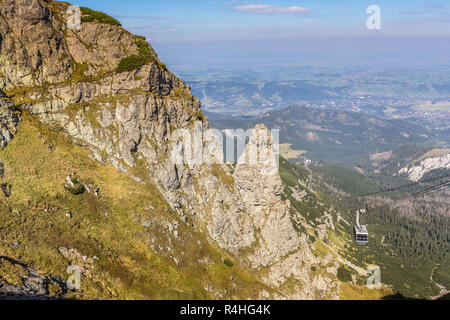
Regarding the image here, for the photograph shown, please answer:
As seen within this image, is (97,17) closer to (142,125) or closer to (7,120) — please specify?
(142,125)

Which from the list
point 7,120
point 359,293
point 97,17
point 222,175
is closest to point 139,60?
point 97,17

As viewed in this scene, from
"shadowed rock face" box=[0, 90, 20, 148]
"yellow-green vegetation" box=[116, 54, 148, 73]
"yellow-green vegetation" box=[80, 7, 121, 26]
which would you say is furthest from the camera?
"yellow-green vegetation" box=[80, 7, 121, 26]

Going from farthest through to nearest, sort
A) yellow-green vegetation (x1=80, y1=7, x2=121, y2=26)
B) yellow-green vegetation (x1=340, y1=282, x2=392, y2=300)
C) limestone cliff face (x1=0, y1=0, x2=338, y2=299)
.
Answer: yellow-green vegetation (x1=80, y1=7, x2=121, y2=26)
yellow-green vegetation (x1=340, y1=282, x2=392, y2=300)
limestone cliff face (x1=0, y1=0, x2=338, y2=299)

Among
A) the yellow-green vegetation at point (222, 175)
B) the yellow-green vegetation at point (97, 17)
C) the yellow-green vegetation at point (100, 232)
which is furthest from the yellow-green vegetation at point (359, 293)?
the yellow-green vegetation at point (97, 17)

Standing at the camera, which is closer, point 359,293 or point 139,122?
point 139,122

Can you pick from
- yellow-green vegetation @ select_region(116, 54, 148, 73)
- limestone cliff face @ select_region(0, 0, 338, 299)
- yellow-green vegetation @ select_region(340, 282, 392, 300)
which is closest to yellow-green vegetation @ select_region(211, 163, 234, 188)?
limestone cliff face @ select_region(0, 0, 338, 299)

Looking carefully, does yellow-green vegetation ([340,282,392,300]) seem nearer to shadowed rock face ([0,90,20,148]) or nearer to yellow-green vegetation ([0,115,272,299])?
yellow-green vegetation ([0,115,272,299])
